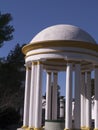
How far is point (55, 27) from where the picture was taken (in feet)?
100

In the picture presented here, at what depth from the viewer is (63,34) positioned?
2906 centimetres

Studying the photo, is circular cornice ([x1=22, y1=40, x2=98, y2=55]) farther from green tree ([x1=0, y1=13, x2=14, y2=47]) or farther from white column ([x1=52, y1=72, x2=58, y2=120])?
green tree ([x1=0, y1=13, x2=14, y2=47])

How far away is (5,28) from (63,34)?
1489 centimetres

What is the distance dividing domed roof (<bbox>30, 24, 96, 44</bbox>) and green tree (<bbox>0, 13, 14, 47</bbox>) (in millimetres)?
11414

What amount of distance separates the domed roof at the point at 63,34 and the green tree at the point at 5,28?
37.4 feet

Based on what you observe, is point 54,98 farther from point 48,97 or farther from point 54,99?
point 48,97

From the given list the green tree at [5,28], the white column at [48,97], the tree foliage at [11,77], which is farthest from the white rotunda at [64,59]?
the tree foliage at [11,77]

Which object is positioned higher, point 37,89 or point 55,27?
point 55,27

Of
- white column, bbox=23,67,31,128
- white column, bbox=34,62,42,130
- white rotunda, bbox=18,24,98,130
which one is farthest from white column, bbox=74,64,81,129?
white column, bbox=23,67,31,128

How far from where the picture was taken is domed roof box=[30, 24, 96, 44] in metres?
28.9

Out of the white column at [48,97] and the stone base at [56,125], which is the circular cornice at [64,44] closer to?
the white column at [48,97]

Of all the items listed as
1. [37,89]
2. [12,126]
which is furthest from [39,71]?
[12,126]

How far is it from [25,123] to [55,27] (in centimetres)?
993

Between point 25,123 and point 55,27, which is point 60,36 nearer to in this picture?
point 55,27
